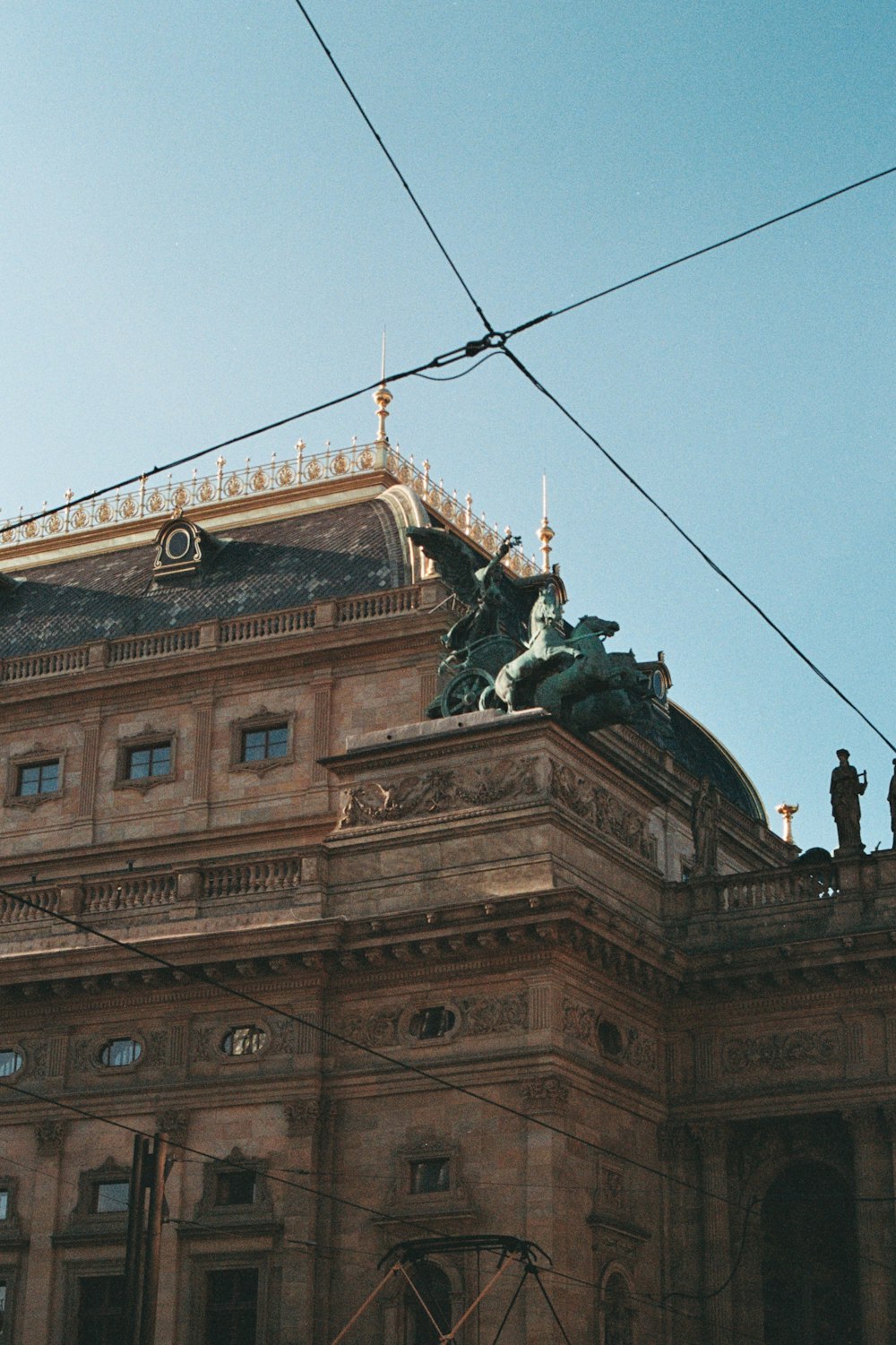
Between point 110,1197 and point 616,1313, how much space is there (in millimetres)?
9180

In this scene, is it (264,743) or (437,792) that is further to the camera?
(264,743)

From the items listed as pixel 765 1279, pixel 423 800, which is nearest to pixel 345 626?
pixel 423 800

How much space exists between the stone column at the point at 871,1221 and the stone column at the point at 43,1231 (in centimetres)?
1411

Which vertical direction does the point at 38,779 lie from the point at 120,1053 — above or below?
above

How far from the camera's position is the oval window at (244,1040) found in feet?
125

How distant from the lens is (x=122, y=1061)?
129 ft

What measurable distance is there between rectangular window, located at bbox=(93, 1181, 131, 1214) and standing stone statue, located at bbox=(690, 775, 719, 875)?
41.5ft

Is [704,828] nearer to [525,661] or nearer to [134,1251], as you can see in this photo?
[525,661]

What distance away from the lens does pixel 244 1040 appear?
38375 mm

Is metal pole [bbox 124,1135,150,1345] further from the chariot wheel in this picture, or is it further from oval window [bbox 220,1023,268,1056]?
the chariot wheel

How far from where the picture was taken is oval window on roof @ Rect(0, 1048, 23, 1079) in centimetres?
3991

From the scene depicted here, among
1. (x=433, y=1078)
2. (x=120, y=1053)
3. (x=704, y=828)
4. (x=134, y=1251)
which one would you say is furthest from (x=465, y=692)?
(x=134, y=1251)

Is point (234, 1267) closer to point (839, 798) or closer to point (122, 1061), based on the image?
point (122, 1061)

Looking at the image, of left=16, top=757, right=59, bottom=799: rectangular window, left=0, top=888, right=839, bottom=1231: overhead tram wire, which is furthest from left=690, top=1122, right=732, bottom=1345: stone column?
left=16, top=757, right=59, bottom=799: rectangular window
